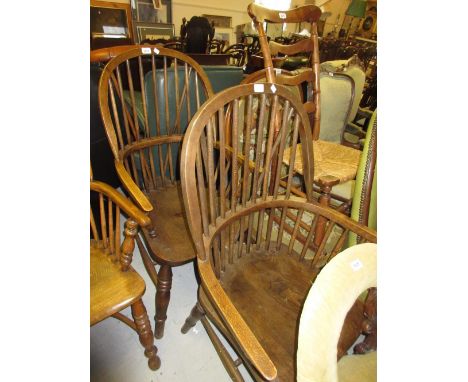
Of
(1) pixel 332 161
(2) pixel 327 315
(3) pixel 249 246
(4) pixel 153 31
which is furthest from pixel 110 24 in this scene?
(2) pixel 327 315

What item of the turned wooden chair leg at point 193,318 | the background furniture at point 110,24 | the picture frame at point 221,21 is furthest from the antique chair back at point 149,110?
the picture frame at point 221,21

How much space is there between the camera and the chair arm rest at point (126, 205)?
2.75ft

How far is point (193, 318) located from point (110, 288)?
44 cm

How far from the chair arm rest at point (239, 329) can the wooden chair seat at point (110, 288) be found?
33 cm

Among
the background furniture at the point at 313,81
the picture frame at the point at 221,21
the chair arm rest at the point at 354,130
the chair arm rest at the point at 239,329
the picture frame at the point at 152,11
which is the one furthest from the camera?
the picture frame at the point at 221,21

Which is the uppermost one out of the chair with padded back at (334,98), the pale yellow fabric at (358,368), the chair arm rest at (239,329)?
the chair with padded back at (334,98)

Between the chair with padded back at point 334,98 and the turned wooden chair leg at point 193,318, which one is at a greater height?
the chair with padded back at point 334,98

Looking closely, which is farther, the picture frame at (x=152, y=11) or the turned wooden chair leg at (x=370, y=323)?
the picture frame at (x=152, y=11)

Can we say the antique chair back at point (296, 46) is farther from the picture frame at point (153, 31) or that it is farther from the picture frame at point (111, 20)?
the picture frame at point (153, 31)

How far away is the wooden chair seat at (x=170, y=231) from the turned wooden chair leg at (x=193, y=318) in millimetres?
227

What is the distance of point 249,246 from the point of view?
A: 3.44 ft

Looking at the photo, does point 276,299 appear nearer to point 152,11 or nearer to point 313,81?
point 313,81

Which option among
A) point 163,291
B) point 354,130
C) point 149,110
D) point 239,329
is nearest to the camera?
point 239,329

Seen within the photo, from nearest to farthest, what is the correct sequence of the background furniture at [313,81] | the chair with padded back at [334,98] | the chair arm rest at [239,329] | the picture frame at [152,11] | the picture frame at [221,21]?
the chair arm rest at [239,329], the background furniture at [313,81], the chair with padded back at [334,98], the picture frame at [152,11], the picture frame at [221,21]
